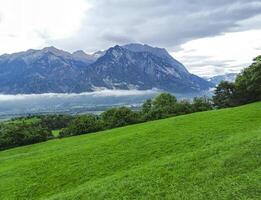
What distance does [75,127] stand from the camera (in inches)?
3578

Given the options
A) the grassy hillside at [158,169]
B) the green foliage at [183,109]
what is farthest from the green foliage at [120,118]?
the grassy hillside at [158,169]

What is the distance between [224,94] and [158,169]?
9083cm

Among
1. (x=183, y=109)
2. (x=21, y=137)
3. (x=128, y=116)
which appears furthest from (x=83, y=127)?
(x=183, y=109)

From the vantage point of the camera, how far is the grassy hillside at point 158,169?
2402 cm

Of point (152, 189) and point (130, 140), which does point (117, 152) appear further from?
point (152, 189)

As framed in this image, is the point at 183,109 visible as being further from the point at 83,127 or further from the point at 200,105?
the point at 83,127

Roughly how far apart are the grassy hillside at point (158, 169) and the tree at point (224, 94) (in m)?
62.8

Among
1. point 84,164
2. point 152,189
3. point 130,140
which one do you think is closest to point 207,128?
point 130,140

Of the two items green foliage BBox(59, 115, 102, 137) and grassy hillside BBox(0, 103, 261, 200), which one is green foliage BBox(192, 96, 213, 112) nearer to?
green foliage BBox(59, 115, 102, 137)

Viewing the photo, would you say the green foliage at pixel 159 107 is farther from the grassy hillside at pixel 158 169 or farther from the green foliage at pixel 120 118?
the grassy hillside at pixel 158 169

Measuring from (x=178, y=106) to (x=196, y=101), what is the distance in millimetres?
8429

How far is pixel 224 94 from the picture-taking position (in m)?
115

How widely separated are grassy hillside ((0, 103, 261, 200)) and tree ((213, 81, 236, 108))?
2472 inches

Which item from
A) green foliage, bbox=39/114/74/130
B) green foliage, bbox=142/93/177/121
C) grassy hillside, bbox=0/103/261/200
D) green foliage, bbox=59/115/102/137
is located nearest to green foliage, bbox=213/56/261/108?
green foliage, bbox=142/93/177/121
